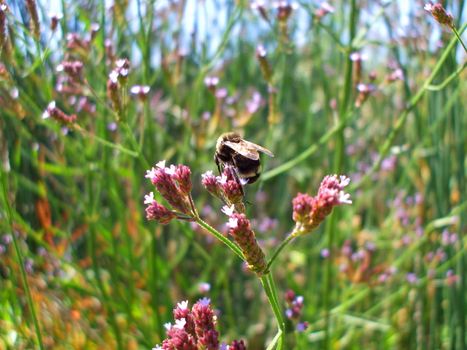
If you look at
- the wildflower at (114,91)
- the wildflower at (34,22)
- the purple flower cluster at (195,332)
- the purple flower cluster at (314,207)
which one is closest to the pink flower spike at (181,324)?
the purple flower cluster at (195,332)

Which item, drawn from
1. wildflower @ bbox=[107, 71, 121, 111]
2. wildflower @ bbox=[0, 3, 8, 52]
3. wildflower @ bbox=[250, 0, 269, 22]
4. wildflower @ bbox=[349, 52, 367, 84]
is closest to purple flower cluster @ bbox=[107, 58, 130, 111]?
wildflower @ bbox=[107, 71, 121, 111]

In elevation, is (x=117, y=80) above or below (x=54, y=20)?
below

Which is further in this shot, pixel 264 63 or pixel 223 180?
pixel 264 63

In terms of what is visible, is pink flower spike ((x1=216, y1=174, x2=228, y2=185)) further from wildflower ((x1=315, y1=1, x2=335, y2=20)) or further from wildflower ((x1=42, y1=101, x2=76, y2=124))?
wildflower ((x1=315, y1=1, x2=335, y2=20))

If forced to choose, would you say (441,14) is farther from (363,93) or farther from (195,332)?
(195,332)

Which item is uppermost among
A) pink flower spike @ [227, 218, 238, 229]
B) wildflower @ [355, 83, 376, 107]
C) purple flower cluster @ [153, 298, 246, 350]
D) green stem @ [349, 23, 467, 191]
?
wildflower @ [355, 83, 376, 107]

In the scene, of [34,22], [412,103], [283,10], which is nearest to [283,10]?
[283,10]

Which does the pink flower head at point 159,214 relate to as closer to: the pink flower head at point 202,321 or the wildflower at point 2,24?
the pink flower head at point 202,321

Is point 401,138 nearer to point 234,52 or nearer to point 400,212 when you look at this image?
point 400,212
